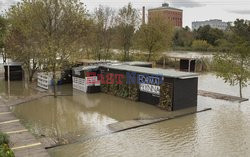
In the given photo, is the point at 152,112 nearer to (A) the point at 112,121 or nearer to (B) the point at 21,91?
(A) the point at 112,121

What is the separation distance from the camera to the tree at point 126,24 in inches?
1034

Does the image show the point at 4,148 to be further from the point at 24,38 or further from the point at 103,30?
the point at 103,30

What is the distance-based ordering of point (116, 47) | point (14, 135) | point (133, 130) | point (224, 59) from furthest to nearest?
point (116, 47) < point (224, 59) < point (133, 130) < point (14, 135)

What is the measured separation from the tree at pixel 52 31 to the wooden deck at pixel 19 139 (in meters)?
4.65

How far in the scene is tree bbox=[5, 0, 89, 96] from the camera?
46.6ft

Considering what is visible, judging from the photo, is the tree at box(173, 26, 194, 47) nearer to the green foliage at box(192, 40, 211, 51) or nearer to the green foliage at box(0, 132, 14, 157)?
the green foliage at box(192, 40, 211, 51)

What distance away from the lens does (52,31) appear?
54.6 ft

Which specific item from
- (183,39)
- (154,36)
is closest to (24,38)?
(154,36)

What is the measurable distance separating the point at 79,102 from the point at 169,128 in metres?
5.83

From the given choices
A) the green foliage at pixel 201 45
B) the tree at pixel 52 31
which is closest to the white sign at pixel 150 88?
the tree at pixel 52 31

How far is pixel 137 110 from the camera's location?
1213 cm

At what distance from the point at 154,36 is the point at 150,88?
46.3 feet

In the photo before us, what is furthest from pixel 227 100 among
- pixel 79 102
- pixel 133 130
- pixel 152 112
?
pixel 79 102

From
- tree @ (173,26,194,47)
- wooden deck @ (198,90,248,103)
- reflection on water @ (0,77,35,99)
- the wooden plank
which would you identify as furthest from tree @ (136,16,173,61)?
tree @ (173,26,194,47)
